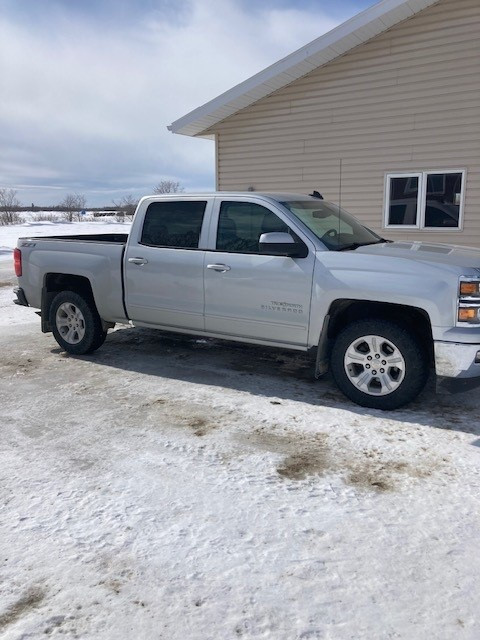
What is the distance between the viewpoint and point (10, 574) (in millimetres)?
2572

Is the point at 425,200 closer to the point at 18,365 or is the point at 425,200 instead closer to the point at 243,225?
the point at 243,225

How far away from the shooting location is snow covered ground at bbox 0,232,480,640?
2314mm

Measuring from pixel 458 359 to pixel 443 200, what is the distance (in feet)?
21.8

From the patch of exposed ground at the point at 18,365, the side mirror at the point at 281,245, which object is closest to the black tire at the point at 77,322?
the patch of exposed ground at the point at 18,365

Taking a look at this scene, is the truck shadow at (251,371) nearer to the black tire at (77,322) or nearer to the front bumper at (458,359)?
the black tire at (77,322)

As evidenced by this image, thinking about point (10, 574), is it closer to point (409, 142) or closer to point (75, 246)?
point (75, 246)

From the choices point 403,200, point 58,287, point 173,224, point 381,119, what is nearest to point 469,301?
point 173,224

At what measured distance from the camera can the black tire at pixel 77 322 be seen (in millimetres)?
6324

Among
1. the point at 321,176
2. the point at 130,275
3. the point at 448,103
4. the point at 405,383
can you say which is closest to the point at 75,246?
the point at 130,275

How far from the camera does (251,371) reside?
5.80 meters

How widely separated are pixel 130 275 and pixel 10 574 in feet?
12.4

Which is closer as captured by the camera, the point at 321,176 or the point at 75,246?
the point at 75,246

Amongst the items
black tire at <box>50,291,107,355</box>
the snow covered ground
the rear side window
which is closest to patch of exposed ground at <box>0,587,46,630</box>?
the snow covered ground

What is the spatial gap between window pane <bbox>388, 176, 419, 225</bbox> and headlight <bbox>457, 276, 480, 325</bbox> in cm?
650
